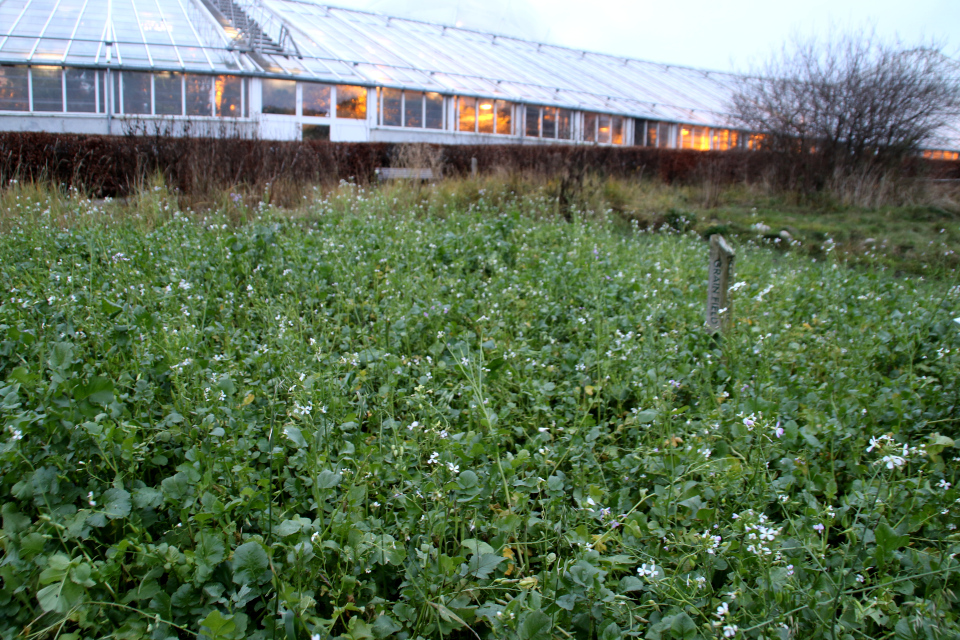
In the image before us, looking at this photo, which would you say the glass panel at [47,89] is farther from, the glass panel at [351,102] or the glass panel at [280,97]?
the glass panel at [351,102]

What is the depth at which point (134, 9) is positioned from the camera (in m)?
19.6

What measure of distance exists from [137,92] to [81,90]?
4.56 ft

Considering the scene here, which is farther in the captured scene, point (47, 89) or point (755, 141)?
point (47, 89)

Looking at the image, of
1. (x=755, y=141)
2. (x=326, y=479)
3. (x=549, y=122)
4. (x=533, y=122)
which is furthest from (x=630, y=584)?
(x=549, y=122)

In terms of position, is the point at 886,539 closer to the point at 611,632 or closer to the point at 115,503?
the point at 611,632

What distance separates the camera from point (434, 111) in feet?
69.2

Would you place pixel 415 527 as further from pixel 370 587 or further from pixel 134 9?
pixel 134 9

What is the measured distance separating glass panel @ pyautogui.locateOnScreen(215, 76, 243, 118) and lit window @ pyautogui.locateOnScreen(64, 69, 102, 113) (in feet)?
10.6

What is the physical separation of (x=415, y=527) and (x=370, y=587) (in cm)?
23

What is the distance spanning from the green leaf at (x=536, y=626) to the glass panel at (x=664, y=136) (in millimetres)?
27592

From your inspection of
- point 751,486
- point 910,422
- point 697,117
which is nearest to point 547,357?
point 751,486

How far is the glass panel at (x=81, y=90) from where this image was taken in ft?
53.2

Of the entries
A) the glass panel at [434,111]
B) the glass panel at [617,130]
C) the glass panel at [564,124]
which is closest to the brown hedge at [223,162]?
the glass panel at [434,111]

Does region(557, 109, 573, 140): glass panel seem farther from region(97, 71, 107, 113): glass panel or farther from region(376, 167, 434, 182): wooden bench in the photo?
region(97, 71, 107, 113): glass panel
